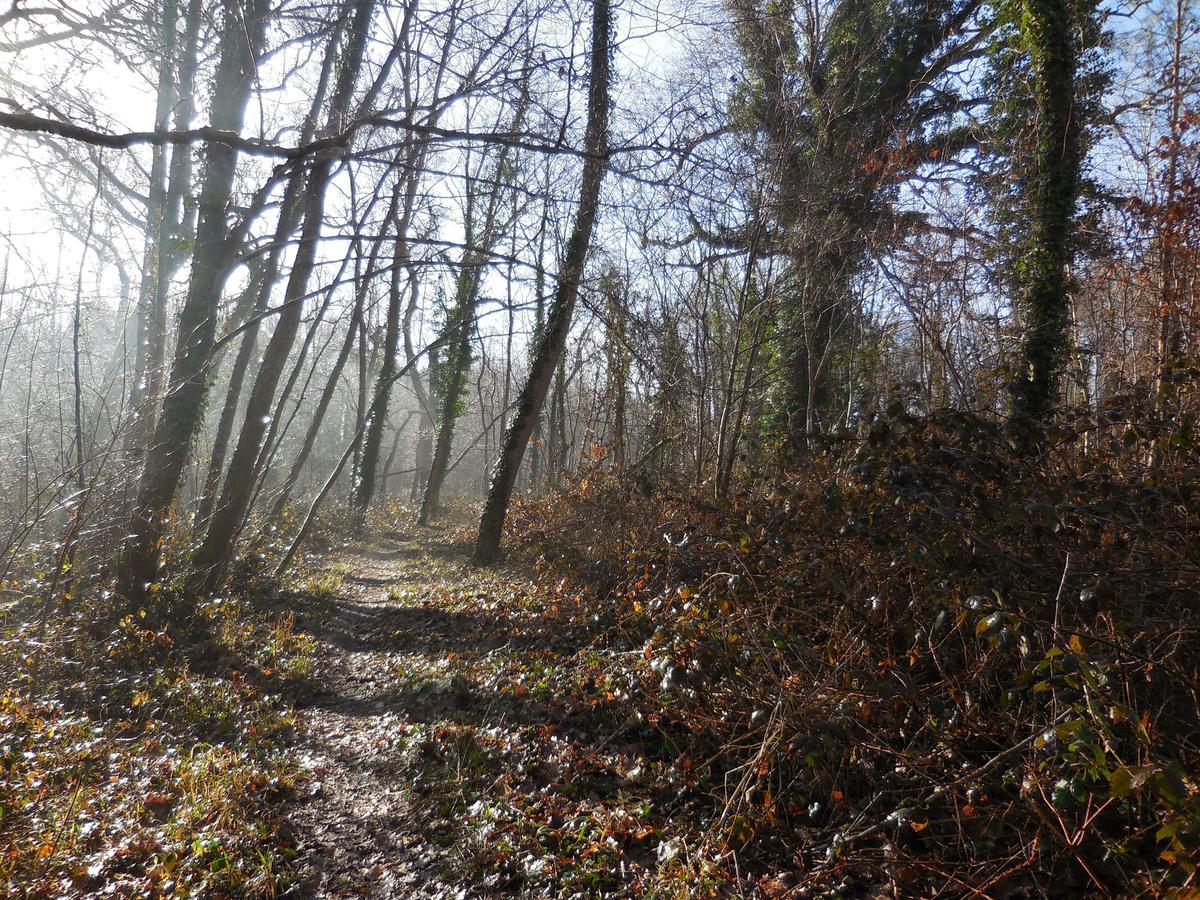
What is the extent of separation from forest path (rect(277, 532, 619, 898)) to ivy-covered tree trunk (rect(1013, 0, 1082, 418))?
7.86 metres

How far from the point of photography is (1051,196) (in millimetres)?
8969

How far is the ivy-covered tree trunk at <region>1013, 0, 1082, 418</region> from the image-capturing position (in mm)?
8812

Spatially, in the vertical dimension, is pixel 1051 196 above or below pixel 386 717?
above

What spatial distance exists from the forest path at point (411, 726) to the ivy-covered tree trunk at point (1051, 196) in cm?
786

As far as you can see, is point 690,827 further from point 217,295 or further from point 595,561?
point 217,295

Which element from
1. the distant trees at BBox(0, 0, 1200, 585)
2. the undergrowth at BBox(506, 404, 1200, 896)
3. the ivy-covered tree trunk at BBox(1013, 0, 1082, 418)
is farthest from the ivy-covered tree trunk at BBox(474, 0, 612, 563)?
the ivy-covered tree trunk at BBox(1013, 0, 1082, 418)

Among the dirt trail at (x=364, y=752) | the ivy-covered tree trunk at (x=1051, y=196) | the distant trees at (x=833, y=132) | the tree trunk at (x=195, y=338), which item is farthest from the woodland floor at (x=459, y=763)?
the ivy-covered tree trunk at (x=1051, y=196)

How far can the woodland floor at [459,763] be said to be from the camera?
3.84m

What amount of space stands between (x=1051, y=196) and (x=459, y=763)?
1062 cm

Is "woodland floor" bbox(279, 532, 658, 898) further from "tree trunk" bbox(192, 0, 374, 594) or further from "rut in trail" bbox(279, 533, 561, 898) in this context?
"tree trunk" bbox(192, 0, 374, 594)

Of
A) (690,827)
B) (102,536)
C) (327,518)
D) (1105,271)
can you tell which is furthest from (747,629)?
(327,518)

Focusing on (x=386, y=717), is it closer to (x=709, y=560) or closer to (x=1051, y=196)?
(x=709, y=560)

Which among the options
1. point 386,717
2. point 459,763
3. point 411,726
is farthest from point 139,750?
point 459,763

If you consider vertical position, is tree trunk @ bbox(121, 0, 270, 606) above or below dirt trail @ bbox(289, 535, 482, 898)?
above
